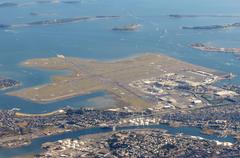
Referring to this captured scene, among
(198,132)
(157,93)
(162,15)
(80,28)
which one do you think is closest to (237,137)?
(198,132)

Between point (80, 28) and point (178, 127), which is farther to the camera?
point (80, 28)

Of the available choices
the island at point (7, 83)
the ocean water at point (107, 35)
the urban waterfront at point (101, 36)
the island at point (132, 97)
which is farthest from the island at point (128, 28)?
the island at point (7, 83)

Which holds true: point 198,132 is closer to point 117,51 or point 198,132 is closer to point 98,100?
point 98,100

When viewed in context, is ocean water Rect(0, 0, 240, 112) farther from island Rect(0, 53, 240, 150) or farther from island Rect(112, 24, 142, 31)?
island Rect(0, 53, 240, 150)

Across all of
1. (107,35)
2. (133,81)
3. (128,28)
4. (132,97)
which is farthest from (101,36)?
(132,97)

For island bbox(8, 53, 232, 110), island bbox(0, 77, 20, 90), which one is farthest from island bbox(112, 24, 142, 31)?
island bbox(0, 77, 20, 90)

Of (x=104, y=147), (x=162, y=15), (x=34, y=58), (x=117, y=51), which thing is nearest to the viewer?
(x=104, y=147)

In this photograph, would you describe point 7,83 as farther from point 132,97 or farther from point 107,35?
point 107,35

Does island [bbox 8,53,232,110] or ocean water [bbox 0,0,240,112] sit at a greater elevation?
ocean water [bbox 0,0,240,112]

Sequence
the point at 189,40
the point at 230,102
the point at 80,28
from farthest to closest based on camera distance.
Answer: the point at 80,28 → the point at 189,40 → the point at 230,102

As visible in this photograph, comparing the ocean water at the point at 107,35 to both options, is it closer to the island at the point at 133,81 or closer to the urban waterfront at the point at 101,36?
the urban waterfront at the point at 101,36

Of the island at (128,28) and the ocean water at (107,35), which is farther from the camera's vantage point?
the island at (128,28)
